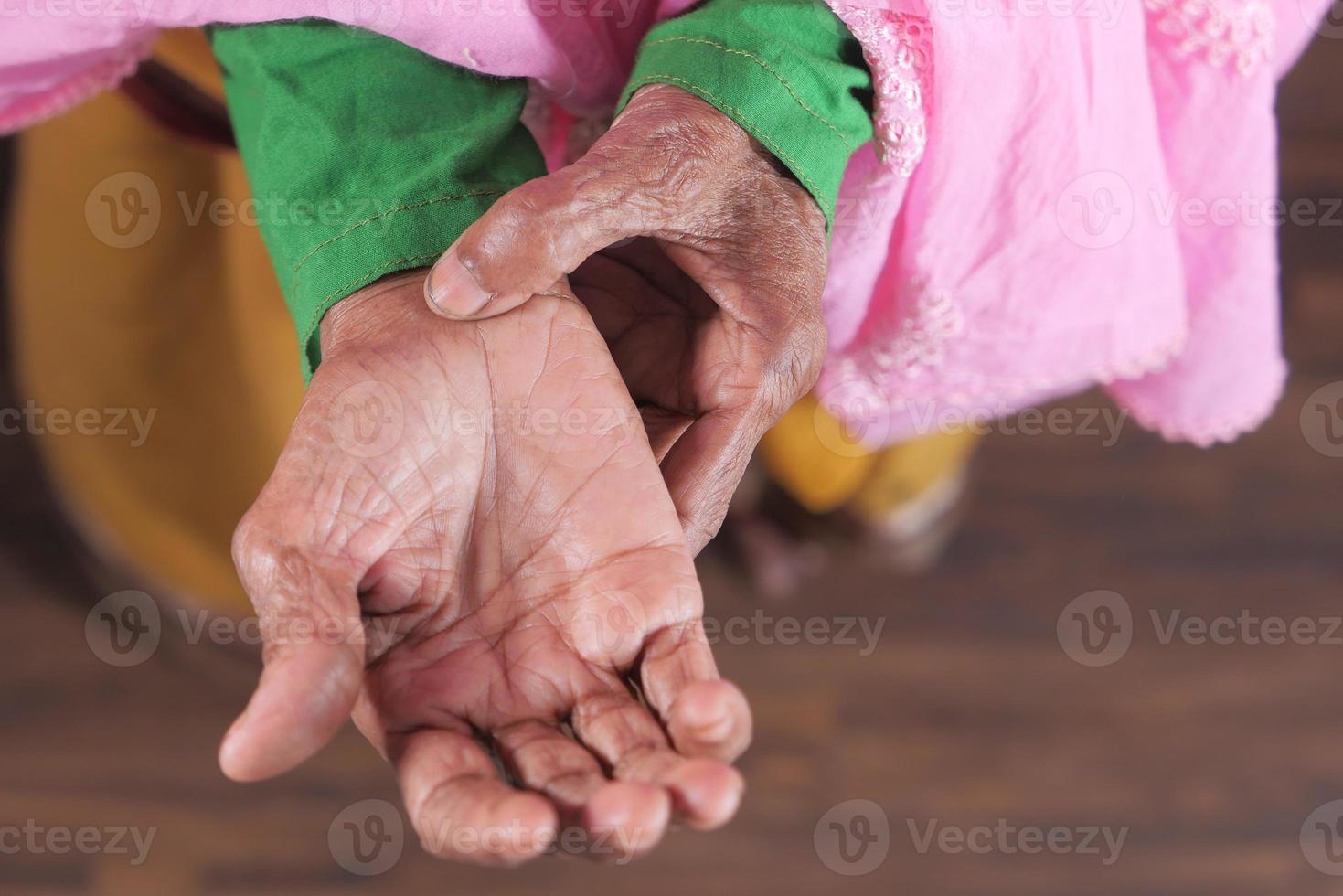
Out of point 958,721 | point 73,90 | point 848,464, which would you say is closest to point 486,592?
point 73,90

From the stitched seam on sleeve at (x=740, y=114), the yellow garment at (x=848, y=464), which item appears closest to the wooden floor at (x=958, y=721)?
the yellow garment at (x=848, y=464)

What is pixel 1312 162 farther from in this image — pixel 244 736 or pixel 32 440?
pixel 32 440

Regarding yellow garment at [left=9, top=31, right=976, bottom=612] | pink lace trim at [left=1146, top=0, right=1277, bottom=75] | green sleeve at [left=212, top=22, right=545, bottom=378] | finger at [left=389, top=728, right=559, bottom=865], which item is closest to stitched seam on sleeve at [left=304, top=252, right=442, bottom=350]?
green sleeve at [left=212, top=22, right=545, bottom=378]

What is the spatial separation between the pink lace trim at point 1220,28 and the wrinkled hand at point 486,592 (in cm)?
45

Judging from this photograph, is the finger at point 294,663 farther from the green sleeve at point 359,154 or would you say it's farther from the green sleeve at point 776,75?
the green sleeve at point 776,75

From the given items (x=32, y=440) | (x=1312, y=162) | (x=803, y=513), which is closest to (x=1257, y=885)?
(x=803, y=513)

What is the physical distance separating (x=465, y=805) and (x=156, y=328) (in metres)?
0.79

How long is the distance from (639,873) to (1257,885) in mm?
751

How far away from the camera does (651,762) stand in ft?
1.79

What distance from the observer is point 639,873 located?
1293mm

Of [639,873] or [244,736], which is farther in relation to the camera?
[639,873]

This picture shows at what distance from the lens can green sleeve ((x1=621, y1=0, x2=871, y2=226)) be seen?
0.65m

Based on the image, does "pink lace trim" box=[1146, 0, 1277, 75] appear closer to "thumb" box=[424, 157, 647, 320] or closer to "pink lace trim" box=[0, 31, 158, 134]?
"thumb" box=[424, 157, 647, 320]

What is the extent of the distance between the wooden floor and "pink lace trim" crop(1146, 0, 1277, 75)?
83 cm
